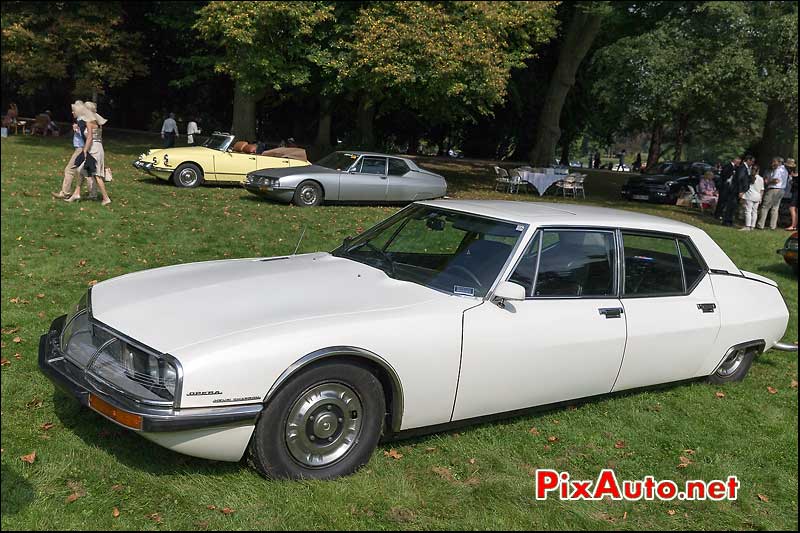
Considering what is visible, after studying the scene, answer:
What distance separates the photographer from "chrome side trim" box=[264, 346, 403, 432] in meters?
3.48

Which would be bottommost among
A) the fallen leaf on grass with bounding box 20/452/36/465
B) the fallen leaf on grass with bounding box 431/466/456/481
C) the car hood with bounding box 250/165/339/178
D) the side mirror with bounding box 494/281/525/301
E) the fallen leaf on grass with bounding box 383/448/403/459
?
the fallen leaf on grass with bounding box 431/466/456/481

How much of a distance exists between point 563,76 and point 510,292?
24.3 m

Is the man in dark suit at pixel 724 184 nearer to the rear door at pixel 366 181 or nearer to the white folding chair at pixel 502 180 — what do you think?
the white folding chair at pixel 502 180

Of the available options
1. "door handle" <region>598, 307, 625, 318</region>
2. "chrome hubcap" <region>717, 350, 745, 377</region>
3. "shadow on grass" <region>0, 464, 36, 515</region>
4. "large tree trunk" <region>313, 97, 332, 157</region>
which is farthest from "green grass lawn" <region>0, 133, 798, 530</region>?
"large tree trunk" <region>313, 97, 332, 157</region>

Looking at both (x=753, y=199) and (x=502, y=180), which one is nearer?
(x=753, y=199)

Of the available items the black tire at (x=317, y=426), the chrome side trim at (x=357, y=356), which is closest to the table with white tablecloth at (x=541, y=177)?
the chrome side trim at (x=357, y=356)

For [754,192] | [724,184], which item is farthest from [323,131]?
[754,192]

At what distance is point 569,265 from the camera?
4766 millimetres

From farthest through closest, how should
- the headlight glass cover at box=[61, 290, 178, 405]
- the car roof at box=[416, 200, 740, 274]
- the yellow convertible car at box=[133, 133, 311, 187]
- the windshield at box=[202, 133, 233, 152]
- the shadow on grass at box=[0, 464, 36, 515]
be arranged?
the windshield at box=[202, 133, 233, 152]
the yellow convertible car at box=[133, 133, 311, 187]
the car roof at box=[416, 200, 740, 274]
the headlight glass cover at box=[61, 290, 178, 405]
the shadow on grass at box=[0, 464, 36, 515]

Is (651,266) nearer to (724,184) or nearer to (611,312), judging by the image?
(611,312)

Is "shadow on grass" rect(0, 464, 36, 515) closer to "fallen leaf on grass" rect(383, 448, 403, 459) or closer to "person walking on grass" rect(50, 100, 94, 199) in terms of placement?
"fallen leaf on grass" rect(383, 448, 403, 459)

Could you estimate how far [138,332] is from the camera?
3.59 m

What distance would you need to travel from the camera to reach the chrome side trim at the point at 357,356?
348 cm

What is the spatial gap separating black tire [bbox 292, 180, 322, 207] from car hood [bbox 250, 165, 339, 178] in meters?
0.31
